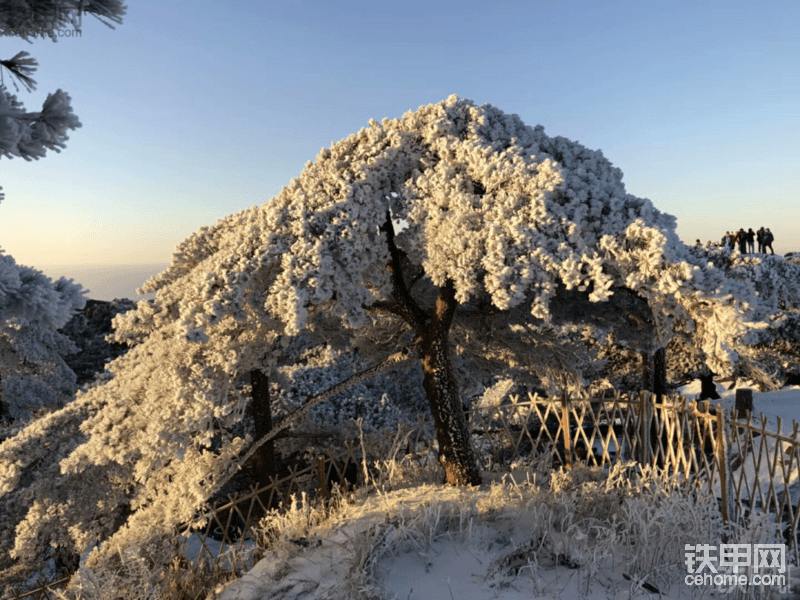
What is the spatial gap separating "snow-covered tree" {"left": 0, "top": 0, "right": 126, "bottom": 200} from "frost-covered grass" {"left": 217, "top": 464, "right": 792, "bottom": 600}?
4.59 meters

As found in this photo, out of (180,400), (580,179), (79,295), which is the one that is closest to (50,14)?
(79,295)

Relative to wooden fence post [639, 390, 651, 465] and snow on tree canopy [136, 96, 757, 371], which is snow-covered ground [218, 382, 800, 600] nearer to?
wooden fence post [639, 390, 651, 465]

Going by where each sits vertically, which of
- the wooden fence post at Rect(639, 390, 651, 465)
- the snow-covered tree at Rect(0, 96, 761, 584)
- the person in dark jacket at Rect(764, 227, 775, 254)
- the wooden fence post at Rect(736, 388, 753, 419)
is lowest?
the wooden fence post at Rect(736, 388, 753, 419)

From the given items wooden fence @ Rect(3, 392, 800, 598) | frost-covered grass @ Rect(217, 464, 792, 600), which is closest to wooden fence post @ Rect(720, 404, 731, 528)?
wooden fence @ Rect(3, 392, 800, 598)

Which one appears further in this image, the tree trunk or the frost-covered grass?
the tree trunk

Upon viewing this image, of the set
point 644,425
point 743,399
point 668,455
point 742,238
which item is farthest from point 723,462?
point 742,238

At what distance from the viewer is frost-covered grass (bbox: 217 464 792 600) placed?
16.4 feet

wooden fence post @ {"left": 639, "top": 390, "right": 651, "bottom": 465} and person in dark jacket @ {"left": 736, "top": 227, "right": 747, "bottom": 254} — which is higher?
person in dark jacket @ {"left": 736, "top": 227, "right": 747, "bottom": 254}

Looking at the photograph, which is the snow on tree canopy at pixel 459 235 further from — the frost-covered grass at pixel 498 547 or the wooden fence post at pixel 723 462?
the frost-covered grass at pixel 498 547

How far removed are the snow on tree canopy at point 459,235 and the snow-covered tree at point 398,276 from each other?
0.02 m

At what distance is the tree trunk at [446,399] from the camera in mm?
8648

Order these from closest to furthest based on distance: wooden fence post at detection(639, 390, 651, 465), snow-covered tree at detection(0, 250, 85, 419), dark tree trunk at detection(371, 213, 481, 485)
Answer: dark tree trunk at detection(371, 213, 481, 485)
wooden fence post at detection(639, 390, 651, 465)
snow-covered tree at detection(0, 250, 85, 419)

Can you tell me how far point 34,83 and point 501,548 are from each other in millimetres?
6454

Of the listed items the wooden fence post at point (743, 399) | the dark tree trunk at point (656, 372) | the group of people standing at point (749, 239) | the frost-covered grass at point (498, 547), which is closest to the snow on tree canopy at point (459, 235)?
the frost-covered grass at point (498, 547)
